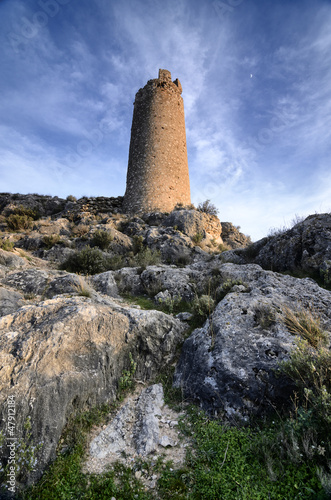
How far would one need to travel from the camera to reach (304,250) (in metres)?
7.22

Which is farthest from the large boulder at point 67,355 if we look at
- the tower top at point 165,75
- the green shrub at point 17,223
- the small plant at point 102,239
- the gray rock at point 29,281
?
the tower top at point 165,75

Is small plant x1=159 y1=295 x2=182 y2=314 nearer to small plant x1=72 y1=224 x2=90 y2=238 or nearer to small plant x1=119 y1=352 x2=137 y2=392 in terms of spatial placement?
small plant x1=119 y1=352 x2=137 y2=392

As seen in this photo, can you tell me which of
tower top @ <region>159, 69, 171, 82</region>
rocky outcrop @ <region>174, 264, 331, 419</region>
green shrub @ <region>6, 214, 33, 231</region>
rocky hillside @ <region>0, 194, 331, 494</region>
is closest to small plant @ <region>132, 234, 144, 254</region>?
rocky hillside @ <region>0, 194, 331, 494</region>

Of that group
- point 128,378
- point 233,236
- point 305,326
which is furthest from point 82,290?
point 233,236

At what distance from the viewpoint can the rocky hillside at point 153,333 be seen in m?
3.12

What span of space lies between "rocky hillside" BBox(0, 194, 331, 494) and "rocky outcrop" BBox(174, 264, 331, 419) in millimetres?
14

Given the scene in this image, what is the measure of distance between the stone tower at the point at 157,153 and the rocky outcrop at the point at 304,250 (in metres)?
8.89

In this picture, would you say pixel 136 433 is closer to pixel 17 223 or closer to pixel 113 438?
pixel 113 438

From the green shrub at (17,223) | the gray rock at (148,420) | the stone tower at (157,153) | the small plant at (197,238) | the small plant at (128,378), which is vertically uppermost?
the stone tower at (157,153)

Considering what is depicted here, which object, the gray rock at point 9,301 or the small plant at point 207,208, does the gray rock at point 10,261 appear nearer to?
the gray rock at point 9,301

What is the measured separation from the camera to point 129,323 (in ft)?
14.5

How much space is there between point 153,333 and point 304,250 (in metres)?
5.37

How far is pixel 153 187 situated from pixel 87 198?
18.1 feet

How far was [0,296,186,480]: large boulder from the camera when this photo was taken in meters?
2.91
